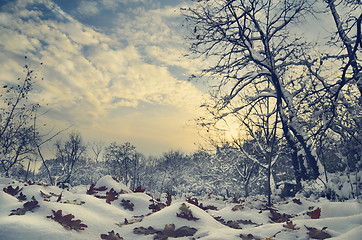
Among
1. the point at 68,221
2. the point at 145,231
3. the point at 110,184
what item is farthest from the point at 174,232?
the point at 110,184

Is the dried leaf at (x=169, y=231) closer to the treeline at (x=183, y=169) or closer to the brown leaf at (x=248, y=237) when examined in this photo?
the brown leaf at (x=248, y=237)

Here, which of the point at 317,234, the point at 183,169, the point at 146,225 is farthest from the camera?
the point at 183,169

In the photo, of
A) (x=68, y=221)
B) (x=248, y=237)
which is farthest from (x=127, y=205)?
(x=248, y=237)

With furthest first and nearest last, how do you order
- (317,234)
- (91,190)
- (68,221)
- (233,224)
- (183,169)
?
(183,169), (91,190), (233,224), (68,221), (317,234)

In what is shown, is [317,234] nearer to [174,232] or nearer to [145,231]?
[174,232]

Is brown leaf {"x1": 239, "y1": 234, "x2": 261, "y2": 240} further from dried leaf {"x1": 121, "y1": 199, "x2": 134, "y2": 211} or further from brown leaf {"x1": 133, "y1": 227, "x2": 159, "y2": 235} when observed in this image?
dried leaf {"x1": 121, "y1": 199, "x2": 134, "y2": 211}

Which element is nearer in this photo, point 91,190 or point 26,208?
point 26,208

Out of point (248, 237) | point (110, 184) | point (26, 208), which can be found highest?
point (110, 184)

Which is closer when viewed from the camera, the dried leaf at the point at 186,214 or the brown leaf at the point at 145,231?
the brown leaf at the point at 145,231

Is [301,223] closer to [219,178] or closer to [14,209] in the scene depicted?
[14,209]

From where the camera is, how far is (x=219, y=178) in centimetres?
3350

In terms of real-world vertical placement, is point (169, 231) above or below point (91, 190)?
below

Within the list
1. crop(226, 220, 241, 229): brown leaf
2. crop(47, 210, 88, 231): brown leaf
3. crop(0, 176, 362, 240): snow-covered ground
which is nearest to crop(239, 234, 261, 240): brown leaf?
crop(0, 176, 362, 240): snow-covered ground

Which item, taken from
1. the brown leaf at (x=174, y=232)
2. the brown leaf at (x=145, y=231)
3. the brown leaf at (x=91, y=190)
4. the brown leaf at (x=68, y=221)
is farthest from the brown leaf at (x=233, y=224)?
the brown leaf at (x=91, y=190)
